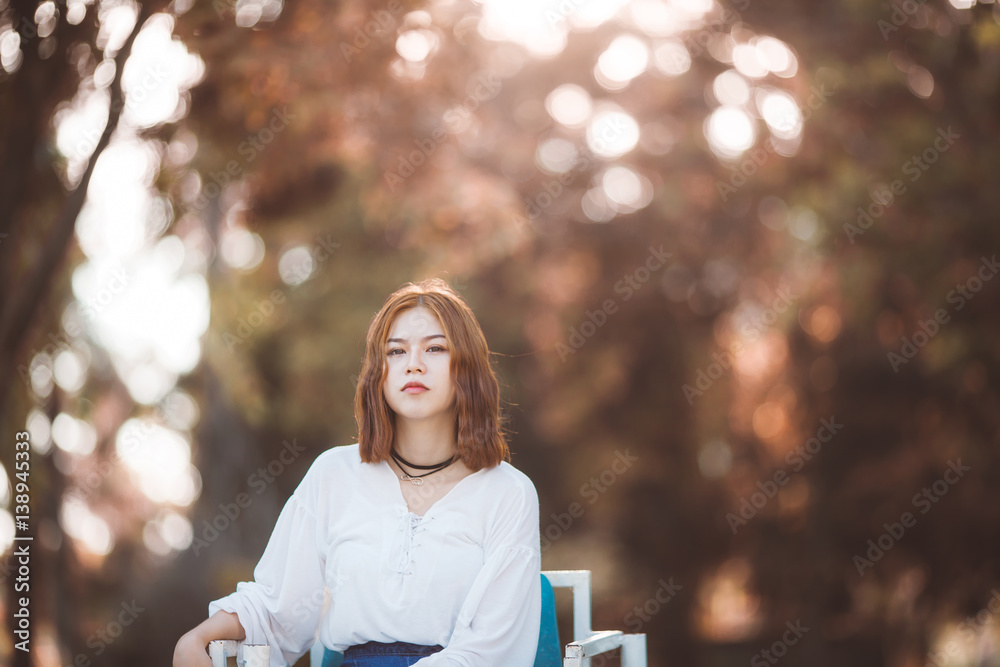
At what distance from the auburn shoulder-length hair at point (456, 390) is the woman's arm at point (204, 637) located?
0.55m

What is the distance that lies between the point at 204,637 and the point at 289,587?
0.30 meters

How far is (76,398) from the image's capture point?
7.94 metres

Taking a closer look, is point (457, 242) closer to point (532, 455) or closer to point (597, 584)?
point (597, 584)

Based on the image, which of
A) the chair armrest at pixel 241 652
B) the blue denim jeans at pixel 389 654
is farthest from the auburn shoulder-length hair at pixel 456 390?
the chair armrest at pixel 241 652

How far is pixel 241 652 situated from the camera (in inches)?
91.4

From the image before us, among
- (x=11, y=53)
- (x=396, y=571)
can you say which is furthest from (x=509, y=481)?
(x=11, y=53)

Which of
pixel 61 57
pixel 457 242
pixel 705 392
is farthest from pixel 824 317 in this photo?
pixel 61 57

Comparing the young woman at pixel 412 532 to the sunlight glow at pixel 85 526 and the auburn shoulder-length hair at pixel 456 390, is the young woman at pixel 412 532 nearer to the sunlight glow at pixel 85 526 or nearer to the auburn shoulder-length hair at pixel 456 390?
the auburn shoulder-length hair at pixel 456 390

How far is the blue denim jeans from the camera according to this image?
2.42 meters

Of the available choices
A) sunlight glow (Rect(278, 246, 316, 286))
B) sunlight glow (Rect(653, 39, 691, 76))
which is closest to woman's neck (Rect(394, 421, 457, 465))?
sunlight glow (Rect(653, 39, 691, 76))

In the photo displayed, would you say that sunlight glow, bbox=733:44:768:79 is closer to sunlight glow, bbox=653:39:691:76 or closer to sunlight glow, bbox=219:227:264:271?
sunlight glow, bbox=653:39:691:76

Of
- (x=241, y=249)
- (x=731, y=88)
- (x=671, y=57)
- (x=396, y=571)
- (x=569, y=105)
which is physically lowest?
(x=396, y=571)

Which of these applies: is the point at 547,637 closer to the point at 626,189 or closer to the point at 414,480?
the point at 414,480

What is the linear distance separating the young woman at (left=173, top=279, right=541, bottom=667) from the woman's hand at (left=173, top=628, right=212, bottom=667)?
1.7 inches
